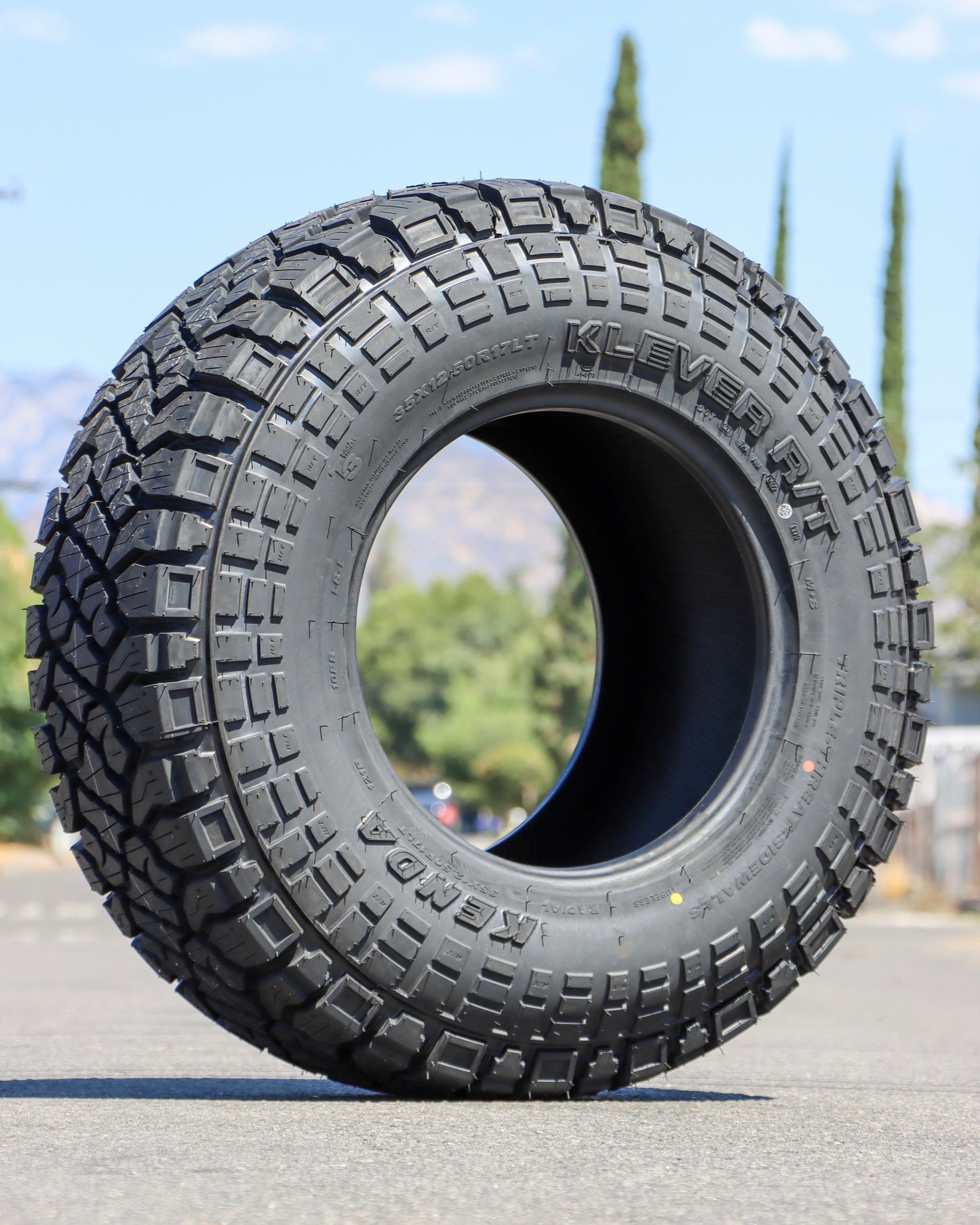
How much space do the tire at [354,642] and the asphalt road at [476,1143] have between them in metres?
0.26

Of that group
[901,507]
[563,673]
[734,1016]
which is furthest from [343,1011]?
[563,673]

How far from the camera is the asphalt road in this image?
2.26 metres

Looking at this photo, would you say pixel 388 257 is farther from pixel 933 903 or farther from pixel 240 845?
pixel 933 903

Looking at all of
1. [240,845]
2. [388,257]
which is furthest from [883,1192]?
[388,257]

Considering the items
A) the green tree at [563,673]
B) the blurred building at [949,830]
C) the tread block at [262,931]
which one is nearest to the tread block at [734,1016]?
the tread block at [262,931]

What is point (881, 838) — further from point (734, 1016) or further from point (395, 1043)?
point (395, 1043)

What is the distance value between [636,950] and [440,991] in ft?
1.42

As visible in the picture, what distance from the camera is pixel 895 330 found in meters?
46.8

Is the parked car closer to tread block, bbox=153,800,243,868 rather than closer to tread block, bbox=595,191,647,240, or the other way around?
tread block, bbox=595,191,647,240

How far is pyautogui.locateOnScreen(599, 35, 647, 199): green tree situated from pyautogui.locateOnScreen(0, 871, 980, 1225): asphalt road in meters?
33.6

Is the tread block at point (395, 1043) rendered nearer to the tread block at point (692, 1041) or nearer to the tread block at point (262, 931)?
the tread block at point (262, 931)

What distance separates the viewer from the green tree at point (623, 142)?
1465 inches

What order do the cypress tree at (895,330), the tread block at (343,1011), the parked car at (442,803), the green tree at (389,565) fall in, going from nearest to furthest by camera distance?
the tread block at (343,1011) → the parked car at (442,803) → the cypress tree at (895,330) → the green tree at (389,565)

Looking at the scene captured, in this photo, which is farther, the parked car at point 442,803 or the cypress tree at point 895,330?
the cypress tree at point 895,330
